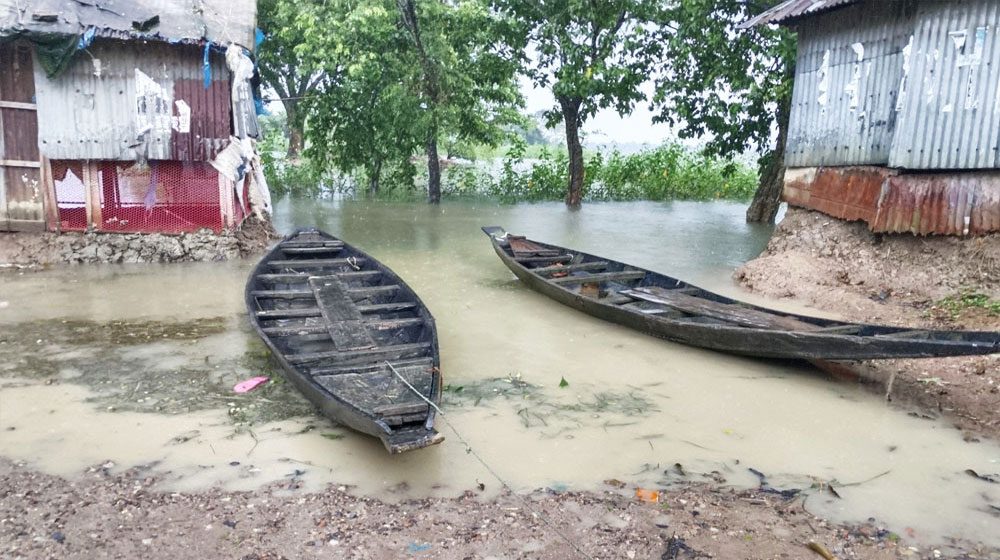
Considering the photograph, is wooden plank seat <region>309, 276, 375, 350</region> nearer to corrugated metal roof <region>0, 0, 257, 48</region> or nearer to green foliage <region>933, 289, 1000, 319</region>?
corrugated metal roof <region>0, 0, 257, 48</region>

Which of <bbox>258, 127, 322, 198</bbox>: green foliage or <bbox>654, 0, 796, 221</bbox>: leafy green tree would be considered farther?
<bbox>258, 127, 322, 198</bbox>: green foliage

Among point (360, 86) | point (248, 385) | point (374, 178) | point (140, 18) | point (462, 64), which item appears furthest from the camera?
point (374, 178)

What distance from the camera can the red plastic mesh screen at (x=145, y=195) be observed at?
33.2 feet

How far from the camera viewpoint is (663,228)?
15383 millimetres

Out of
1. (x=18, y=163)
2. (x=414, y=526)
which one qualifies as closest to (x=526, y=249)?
(x=414, y=526)

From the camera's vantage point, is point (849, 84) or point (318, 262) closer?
point (318, 262)

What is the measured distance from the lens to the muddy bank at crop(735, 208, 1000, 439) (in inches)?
223

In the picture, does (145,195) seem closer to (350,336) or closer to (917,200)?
(350,336)

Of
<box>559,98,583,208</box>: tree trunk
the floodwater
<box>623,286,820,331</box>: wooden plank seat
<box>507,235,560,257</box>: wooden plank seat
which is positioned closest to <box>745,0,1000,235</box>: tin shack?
<box>623,286,820,331</box>: wooden plank seat

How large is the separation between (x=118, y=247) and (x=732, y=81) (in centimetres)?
1110

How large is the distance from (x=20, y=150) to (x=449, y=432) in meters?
8.42

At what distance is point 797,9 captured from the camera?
30.2 ft

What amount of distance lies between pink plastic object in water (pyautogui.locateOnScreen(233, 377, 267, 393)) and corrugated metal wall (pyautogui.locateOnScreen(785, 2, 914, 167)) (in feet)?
24.4

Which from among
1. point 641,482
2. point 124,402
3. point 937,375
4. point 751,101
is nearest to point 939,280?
point 937,375
